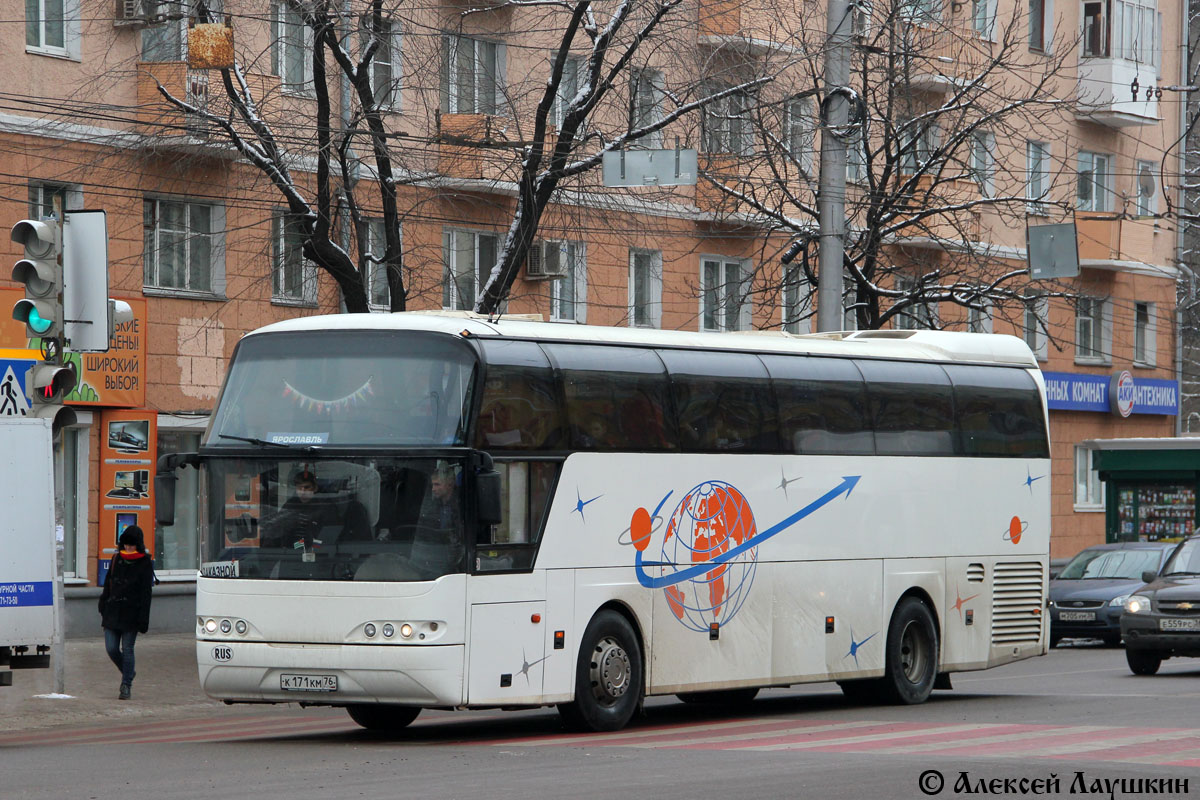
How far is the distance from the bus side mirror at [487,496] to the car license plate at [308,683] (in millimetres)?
1625

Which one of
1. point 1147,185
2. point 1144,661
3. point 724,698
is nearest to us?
point 724,698

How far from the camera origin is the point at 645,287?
118 feet

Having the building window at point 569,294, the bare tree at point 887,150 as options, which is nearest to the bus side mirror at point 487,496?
the bare tree at point 887,150

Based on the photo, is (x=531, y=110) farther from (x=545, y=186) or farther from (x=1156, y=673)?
(x=1156, y=673)

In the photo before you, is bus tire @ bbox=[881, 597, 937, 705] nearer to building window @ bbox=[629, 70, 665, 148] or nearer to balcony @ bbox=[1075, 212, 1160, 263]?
building window @ bbox=[629, 70, 665, 148]

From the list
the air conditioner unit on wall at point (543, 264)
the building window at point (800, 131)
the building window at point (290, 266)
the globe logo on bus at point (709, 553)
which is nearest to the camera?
the globe logo on bus at point (709, 553)

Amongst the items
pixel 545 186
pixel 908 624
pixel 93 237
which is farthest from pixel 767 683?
pixel 545 186

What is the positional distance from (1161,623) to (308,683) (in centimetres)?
1161

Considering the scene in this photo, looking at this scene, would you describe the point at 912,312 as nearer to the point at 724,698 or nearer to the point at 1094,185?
the point at 1094,185

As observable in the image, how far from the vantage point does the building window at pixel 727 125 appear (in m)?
26.2

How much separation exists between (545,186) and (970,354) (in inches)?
251

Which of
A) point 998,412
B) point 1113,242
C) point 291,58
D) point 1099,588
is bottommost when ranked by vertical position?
point 1099,588

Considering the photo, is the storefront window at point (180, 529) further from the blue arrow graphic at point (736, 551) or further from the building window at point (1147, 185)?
the building window at point (1147, 185)

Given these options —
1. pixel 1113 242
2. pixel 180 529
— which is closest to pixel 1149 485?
pixel 1113 242
